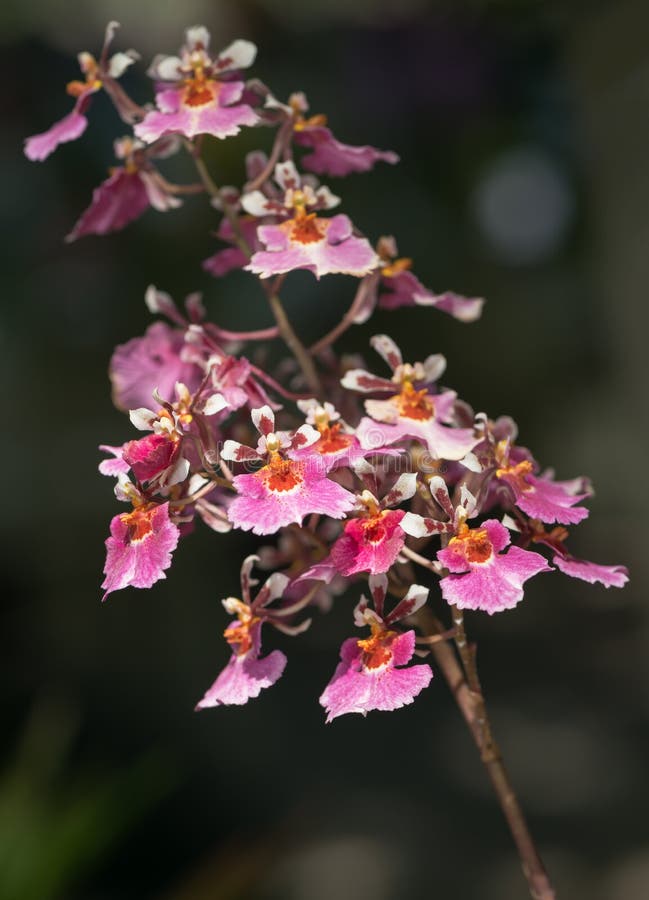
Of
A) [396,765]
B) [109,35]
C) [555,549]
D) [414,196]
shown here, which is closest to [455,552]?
[555,549]

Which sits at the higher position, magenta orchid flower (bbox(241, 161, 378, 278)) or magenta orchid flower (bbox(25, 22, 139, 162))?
magenta orchid flower (bbox(25, 22, 139, 162))

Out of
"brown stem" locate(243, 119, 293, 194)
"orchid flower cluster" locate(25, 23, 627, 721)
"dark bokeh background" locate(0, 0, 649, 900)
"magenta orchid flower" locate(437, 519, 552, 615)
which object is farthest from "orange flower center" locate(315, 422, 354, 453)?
"dark bokeh background" locate(0, 0, 649, 900)

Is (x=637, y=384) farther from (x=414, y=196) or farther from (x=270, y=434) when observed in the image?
(x=270, y=434)

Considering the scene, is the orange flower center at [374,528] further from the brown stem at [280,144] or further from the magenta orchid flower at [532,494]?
the brown stem at [280,144]

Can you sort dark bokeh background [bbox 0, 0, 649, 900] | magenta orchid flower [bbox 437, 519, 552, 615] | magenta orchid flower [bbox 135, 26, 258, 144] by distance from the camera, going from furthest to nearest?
dark bokeh background [bbox 0, 0, 649, 900], magenta orchid flower [bbox 135, 26, 258, 144], magenta orchid flower [bbox 437, 519, 552, 615]

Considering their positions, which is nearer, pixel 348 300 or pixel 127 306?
pixel 127 306

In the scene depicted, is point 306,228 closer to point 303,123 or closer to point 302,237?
point 302,237

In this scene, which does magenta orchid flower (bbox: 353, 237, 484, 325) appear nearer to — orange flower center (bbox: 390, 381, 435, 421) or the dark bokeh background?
orange flower center (bbox: 390, 381, 435, 421)
